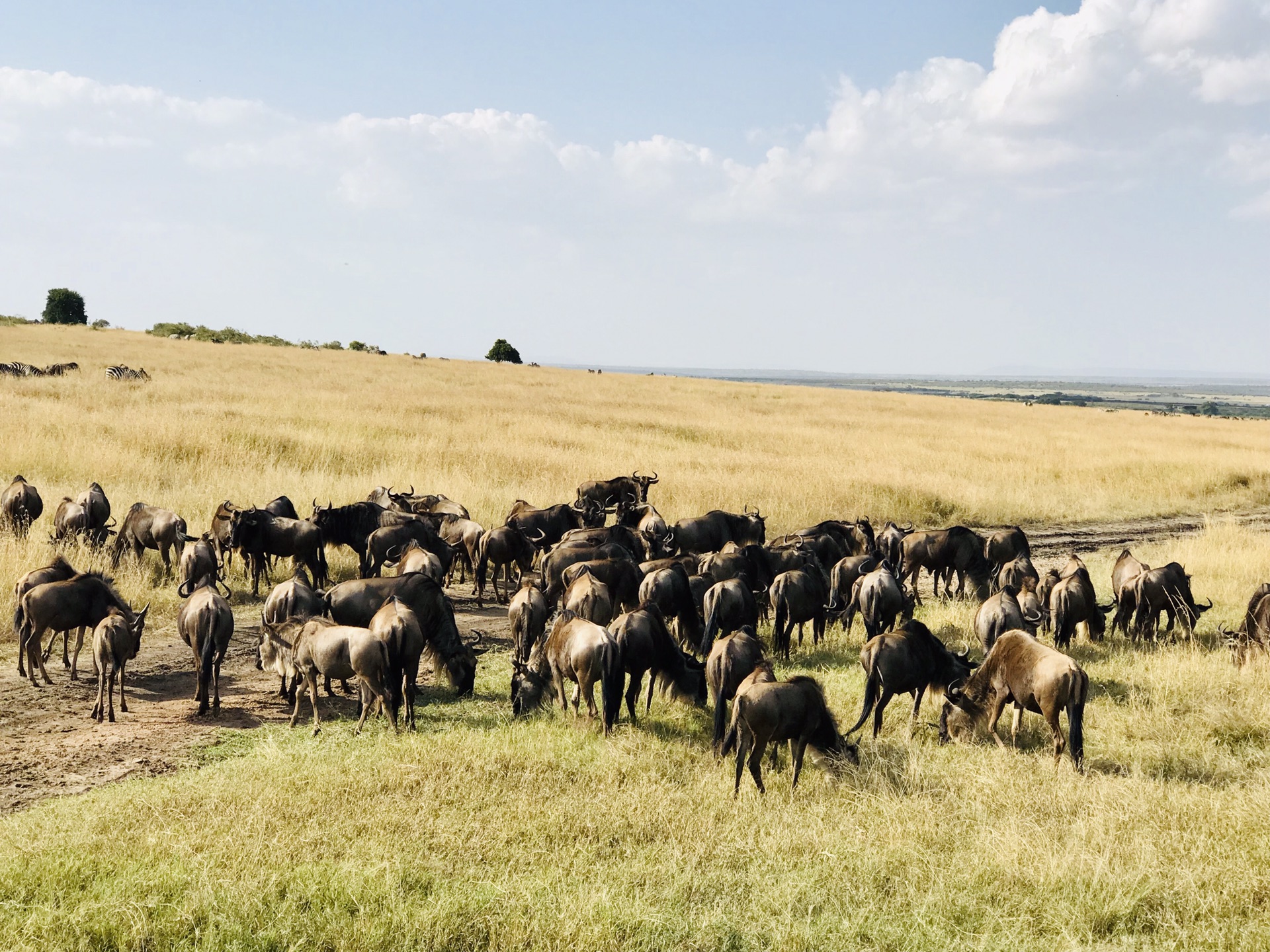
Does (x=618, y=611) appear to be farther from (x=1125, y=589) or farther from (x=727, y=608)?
(x=1125, y=589)

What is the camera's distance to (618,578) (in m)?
10.8

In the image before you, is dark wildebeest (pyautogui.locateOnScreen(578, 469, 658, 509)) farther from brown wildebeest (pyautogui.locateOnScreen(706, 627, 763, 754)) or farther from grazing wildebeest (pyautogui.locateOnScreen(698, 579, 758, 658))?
brown wildebeest (pyautogui.locateOnScreen(706, 627, 763, 754))

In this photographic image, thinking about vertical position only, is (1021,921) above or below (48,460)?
below

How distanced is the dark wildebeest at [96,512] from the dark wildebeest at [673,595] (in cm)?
808

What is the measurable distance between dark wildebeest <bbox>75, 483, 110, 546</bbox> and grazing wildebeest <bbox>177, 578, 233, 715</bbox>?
19.1ft

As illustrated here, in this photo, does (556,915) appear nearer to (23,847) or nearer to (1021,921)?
(1021,921)

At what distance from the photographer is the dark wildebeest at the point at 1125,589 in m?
12.1

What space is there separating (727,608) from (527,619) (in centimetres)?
207

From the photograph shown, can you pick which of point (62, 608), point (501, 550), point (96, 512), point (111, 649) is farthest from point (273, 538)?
point (111, 649)

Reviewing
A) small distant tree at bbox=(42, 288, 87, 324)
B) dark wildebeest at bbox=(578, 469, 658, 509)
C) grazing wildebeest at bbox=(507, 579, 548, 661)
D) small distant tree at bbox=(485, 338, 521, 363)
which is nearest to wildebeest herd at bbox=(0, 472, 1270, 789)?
grazing wildebeest at bbox=(507, 579, 548, 661)

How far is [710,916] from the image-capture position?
5.14m

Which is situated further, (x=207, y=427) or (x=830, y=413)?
(x=830, y=413)

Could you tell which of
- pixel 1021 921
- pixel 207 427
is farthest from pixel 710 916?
pixel 207 427

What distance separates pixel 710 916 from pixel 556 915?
83 centimetres
